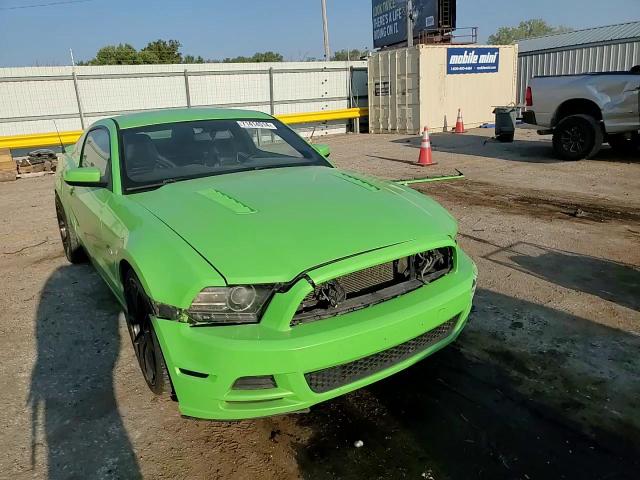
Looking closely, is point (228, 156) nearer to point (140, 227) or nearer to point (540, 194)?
point (140, 227)

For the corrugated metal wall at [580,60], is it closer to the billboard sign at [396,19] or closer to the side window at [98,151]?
the billboard sign at [396,19]

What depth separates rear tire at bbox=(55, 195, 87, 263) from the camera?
16.3 ft

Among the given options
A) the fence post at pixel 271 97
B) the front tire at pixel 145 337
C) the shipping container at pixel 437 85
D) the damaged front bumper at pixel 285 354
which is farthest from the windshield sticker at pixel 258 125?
the fence post at pixel 271 97

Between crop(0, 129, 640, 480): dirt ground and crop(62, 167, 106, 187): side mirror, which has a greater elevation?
crop(62, 167, 106, 187): side mirror

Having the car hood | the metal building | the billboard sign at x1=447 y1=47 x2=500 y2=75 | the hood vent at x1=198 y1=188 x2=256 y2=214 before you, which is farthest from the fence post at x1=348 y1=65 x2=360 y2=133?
the hood vent at x1=198 y1=188 x2=256 y2=214

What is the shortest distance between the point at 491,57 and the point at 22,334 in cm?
1763

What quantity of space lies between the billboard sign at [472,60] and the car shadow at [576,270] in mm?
13259

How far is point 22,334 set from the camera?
12.6ft


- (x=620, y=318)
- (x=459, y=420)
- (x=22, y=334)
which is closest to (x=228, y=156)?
(x=22, y=334)

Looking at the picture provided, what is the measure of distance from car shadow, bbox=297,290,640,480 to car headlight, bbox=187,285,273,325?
0.74 metres

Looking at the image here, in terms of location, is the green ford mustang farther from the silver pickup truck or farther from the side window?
the silver pickup truck

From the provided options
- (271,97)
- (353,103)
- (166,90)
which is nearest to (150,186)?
(166,90)

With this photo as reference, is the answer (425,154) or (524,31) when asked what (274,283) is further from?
(524,31)

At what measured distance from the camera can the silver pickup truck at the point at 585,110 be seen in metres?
9.45
